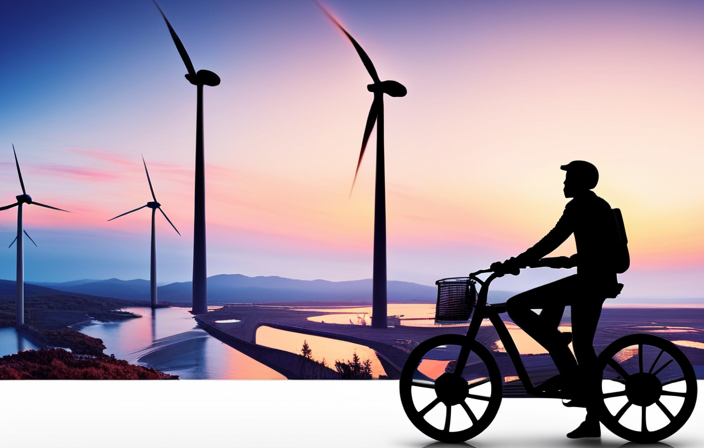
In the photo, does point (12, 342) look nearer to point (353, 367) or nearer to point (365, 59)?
point (353, 367)

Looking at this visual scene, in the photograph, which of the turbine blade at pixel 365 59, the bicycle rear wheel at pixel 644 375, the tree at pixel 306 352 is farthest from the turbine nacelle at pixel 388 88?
the bicycle rear wheel at pixel 644 375

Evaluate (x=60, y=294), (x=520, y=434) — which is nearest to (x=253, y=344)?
(x=520, y=434)

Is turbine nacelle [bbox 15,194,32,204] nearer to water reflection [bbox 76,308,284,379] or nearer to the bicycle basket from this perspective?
water reflection [bbox 76,308,284,379]

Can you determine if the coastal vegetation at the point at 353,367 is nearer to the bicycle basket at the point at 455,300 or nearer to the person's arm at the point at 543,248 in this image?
the bicycle basket at the point at 455,300

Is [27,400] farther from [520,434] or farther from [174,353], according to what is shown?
[174,353]

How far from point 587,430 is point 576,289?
4.22ft

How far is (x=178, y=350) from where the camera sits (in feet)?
53.5

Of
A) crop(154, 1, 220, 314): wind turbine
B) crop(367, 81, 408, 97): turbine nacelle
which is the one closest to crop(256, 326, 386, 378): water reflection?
crop(154, 1, 220, 314): wind turbine

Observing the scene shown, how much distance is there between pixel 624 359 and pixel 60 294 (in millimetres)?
26661

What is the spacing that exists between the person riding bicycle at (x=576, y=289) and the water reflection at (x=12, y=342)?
47.8 ft

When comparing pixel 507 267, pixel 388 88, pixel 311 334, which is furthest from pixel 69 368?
pixel 507 267

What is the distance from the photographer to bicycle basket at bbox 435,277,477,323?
4703mm

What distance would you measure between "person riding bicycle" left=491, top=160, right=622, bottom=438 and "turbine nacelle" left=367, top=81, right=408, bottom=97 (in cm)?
1433

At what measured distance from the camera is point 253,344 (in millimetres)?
15883
